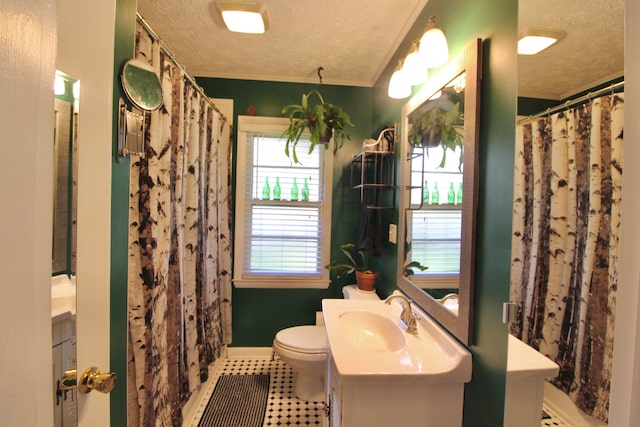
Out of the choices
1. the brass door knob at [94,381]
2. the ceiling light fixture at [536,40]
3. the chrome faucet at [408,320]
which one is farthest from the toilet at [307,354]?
the ceiling light fixture at [536,40]

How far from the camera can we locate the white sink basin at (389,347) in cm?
93

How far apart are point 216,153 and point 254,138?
461mm

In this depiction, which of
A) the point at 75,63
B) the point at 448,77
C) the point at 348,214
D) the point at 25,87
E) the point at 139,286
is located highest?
the point at 448,77

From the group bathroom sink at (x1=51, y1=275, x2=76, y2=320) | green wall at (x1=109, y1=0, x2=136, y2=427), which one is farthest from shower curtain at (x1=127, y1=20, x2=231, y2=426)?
bathroom sink at (x1=51, y1=275, x2=76, y2=320)

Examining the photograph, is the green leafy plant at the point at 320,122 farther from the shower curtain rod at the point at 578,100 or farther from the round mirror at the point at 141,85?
the shower curtain rod at the point at 578,100

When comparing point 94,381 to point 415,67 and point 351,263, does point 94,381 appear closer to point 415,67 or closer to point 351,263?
point 415,67

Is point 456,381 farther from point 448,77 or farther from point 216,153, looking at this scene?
point 216,153

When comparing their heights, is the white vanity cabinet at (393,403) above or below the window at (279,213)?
below

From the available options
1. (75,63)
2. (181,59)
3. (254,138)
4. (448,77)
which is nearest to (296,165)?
(254,138)

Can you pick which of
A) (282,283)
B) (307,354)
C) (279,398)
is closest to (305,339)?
(307,354)

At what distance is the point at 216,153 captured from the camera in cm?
198

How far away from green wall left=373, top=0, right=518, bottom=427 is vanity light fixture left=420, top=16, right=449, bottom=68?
9cm

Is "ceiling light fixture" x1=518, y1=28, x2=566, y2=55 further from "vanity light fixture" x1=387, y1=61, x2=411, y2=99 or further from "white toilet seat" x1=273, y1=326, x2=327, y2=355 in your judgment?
"white toilet seat" x1=273, y1=326, x2=327, y2=355

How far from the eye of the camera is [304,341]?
185 centimetres
